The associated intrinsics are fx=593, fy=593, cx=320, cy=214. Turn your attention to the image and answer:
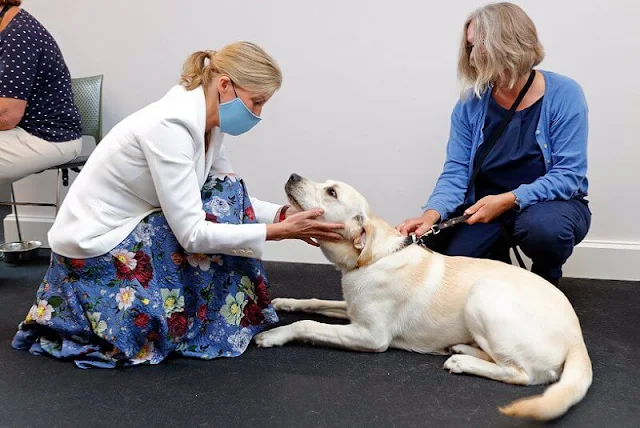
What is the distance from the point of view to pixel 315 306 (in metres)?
2.60

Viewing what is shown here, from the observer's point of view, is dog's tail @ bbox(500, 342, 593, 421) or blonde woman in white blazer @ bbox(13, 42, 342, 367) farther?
blonde woman in white blazer @ bbox(13, 42, 342, 367)

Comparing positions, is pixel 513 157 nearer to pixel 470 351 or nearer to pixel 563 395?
pixel 470 351

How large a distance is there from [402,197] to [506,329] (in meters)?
1.59

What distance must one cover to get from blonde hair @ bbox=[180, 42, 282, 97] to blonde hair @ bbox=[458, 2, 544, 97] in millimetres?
920

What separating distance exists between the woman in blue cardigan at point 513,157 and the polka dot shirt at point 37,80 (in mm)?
1870

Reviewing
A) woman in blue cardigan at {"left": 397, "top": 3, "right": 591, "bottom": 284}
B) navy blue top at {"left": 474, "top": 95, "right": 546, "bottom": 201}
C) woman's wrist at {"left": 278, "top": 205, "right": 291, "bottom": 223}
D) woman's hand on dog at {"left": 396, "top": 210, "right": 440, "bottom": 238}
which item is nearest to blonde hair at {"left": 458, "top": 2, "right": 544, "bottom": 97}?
woman in blue cardigan at {"left": 397, "top": 3, "right": 591, "bottom": 284}

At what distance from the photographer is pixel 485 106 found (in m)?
2.69

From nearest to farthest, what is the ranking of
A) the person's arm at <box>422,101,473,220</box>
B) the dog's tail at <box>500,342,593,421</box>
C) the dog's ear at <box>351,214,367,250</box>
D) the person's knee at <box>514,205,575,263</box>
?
the dog's tail at <box>500,342,593,421</box> → the dog's ear at <box>351,214,367,250</box> → the person's knee at <box>514,205,575,263</box> → the person's arm at <box>422,101,473,220</box>

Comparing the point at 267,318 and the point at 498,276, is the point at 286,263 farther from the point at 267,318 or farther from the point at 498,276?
the point at 498,276

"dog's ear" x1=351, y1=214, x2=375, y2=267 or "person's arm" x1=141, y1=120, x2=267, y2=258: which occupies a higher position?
"person's arm" x1=141, y1=120, x2=267, y2=258

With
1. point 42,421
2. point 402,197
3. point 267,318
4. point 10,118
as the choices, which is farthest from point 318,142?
point 42,421

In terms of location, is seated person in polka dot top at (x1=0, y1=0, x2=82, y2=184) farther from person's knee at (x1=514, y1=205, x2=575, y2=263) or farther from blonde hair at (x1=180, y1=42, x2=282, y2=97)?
person's knee at (x1=514, y1=205, x2=575, y2=263)

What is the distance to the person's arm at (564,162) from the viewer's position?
2.49m

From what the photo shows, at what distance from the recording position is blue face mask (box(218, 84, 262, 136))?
2098mm
